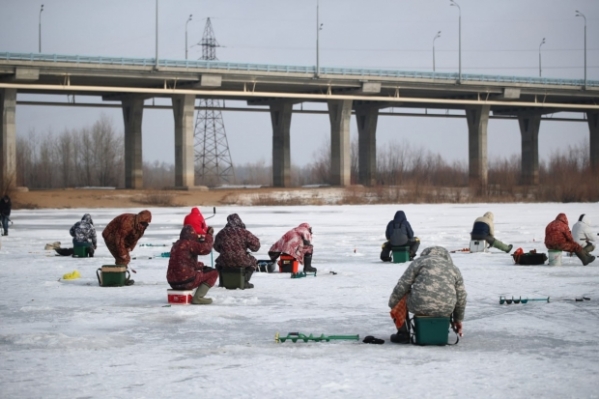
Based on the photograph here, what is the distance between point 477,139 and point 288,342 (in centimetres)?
8091

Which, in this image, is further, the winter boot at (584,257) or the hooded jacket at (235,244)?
the winter boot at (584,257)

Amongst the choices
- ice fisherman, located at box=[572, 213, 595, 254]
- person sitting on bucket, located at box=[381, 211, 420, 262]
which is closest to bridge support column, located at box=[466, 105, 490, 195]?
ice fisherman, located at box=[572, 213, 595, 254]

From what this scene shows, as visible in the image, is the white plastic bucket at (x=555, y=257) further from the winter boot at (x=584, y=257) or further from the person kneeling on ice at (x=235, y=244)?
the person kneeling on ice at (x=235, y=244)

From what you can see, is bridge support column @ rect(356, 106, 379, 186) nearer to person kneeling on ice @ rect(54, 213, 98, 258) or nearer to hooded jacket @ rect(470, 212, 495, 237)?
hooded jacket @ rect(470, 212, 495, 237)

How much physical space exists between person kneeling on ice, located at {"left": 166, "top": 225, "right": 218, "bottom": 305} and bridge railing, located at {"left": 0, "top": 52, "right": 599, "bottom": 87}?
Result: 54840mm

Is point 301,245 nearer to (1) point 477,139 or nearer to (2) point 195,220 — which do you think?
(2) point 195,220

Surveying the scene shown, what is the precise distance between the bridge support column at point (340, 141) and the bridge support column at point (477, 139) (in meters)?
13.5

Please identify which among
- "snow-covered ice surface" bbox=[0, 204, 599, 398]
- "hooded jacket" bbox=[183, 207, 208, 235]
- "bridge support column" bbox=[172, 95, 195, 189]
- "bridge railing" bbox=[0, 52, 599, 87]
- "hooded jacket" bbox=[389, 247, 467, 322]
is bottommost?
"snow-covered ice surface" bbox=[0, 204, 599, 398]

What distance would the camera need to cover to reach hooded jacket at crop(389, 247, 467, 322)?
1251 centimetres

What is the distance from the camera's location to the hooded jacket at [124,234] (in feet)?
66.7


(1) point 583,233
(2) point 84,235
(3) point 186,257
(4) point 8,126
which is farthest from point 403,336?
(4) point 8,126

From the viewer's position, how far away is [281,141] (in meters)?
89.6

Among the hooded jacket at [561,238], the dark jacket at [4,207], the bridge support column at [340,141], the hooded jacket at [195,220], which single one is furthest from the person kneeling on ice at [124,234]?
the bridge support column at [340,141]

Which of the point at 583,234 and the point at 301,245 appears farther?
the point at 583,234
